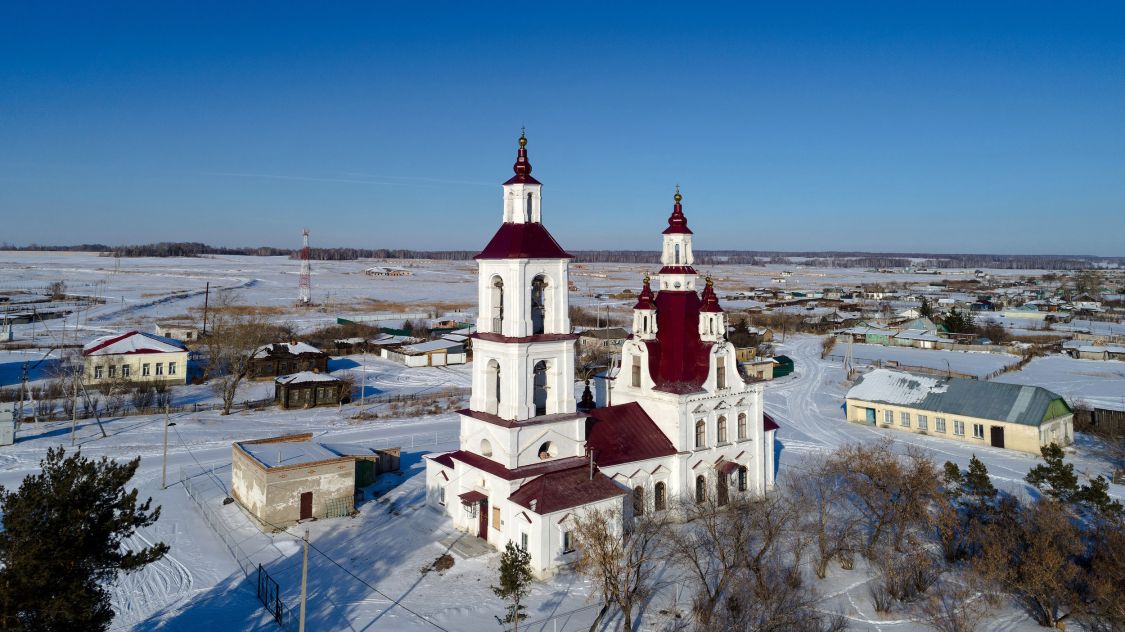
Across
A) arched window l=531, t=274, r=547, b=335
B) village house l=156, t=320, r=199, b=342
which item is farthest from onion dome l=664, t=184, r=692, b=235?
village house l=156, t=320, r=199, b=342

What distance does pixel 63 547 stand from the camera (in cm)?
1129

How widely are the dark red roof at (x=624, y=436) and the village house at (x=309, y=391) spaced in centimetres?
2271

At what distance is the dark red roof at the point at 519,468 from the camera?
19234 mm

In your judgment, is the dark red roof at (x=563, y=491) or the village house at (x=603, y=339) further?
the village house at (x=603, y=339)

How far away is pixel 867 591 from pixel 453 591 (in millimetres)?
10413

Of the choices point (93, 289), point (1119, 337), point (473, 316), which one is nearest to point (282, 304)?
point (473, 316)

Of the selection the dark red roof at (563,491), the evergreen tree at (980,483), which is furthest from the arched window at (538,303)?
the evergreen tree at (980,483)

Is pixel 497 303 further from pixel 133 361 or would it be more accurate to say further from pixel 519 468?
pixel 133 361

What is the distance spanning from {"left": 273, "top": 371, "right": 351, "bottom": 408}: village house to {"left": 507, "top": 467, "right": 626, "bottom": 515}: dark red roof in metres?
24.2

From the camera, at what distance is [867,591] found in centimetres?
1750

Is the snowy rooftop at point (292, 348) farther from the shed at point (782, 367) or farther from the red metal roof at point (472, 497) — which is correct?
the shed at point (782, 367)

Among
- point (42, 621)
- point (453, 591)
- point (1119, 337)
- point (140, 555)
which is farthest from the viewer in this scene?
point (1119, 337)

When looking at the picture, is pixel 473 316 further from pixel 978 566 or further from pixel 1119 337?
pixel 978 566

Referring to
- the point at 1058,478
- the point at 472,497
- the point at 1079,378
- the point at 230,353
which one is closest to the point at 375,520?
the point at 472,497
